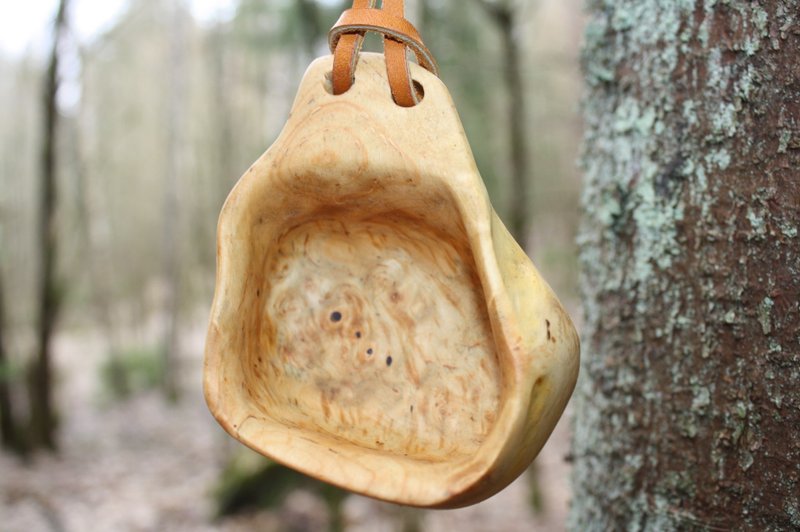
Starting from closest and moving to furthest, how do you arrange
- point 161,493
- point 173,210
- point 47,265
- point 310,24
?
point 161,493 → point 47,265 → point 310,24 → point 173,210

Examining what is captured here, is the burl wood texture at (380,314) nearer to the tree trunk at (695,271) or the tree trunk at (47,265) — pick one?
the tree trunk at (695,271)

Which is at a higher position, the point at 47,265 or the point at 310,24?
the point at 310,24

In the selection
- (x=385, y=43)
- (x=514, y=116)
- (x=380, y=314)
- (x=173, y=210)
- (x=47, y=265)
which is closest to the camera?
(x=385, y=43)

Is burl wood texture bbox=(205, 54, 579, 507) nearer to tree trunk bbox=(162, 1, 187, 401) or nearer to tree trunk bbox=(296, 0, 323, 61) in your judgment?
tree trunk bbox=(296, 0, 323, 61)

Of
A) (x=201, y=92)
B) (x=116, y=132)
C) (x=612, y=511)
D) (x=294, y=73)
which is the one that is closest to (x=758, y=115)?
(x=612, y=511)

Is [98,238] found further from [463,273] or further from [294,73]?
[463,273]

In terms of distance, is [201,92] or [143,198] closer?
[143,198]

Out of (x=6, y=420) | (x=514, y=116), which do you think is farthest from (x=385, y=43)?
(x=6, y=420)

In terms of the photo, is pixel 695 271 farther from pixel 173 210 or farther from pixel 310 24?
pixel 173 210
